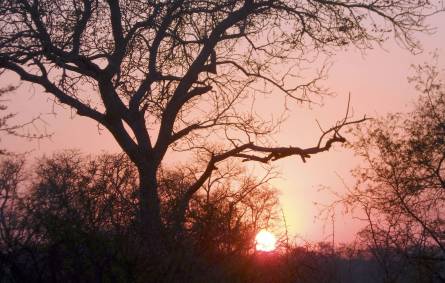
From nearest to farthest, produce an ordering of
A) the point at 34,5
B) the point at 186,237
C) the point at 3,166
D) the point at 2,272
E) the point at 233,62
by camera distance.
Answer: the point at 2,272 → the point at 186,237 → the point at 34,5 → the point at 233,62 → the point at 3,166

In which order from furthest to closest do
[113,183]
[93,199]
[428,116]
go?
1. [428,116]
2. [113,183]
3. [93,199]

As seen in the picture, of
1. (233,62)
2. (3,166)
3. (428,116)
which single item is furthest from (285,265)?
(3,166)

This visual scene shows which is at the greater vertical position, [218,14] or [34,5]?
[218,14]

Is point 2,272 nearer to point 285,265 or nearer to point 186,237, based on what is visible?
point 186,237

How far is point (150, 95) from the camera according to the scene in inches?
595

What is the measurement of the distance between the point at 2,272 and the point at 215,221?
2271mm

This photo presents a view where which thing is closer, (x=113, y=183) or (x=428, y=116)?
(x=113, y=183)

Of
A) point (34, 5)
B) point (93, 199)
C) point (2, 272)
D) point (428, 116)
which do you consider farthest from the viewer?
point (428, 116)

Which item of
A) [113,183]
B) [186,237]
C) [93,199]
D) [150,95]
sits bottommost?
[186,237]

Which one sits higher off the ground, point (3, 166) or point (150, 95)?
point (3, 166)

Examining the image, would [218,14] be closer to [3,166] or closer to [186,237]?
[186,237]

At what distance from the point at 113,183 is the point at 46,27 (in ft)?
16.7

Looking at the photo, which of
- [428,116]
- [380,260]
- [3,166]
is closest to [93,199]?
[380,260]

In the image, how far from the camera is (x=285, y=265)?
9.54 metres
